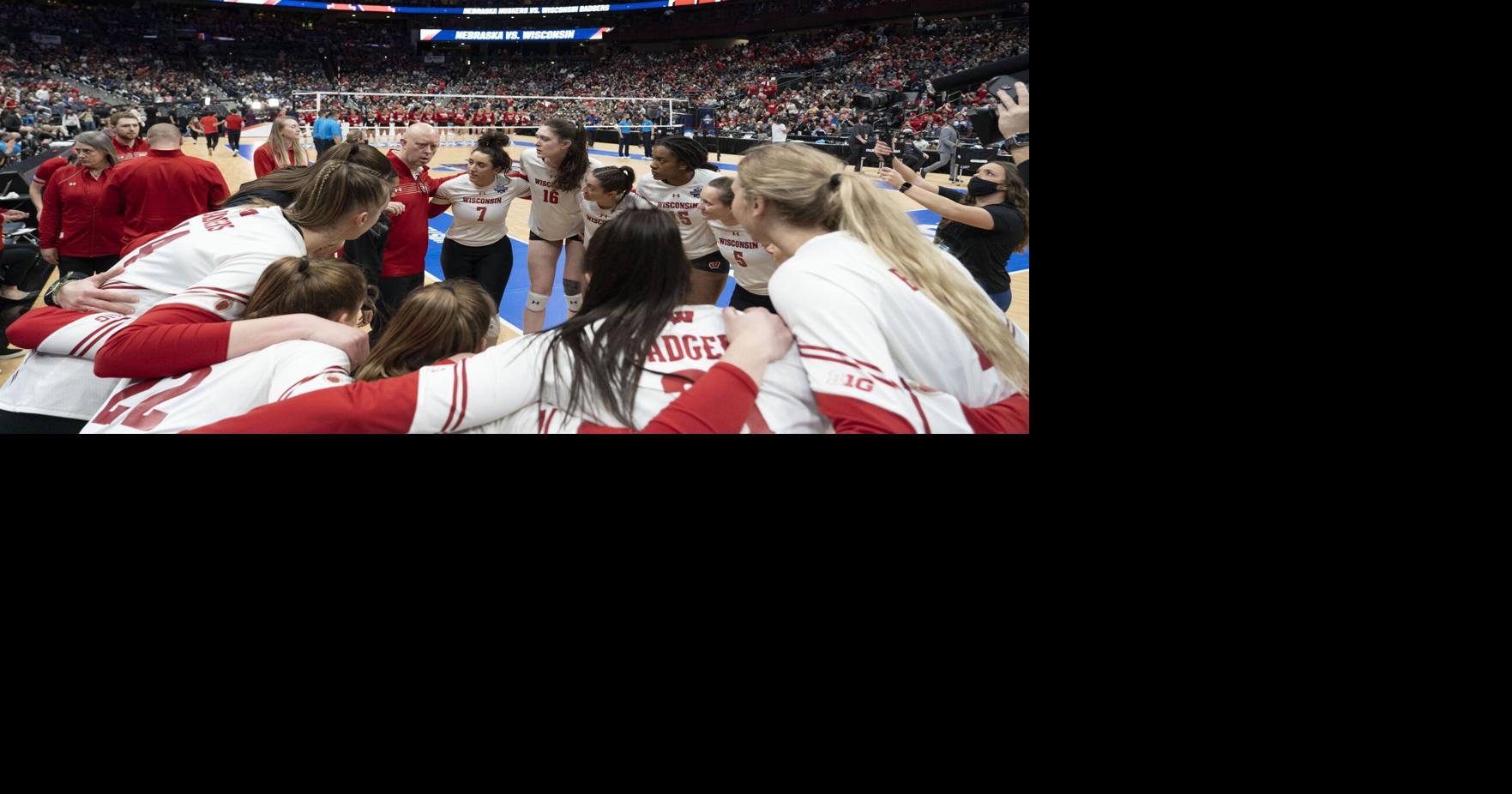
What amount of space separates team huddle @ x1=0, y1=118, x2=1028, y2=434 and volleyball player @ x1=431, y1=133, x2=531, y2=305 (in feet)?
6.69

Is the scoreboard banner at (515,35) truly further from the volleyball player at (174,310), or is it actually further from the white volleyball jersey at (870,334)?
the white volleyball jersey at (870,334)

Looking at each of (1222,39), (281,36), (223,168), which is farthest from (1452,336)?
(281,36)

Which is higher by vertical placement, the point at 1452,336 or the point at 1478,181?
the point at 1478,181

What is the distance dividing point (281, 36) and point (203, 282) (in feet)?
97.6

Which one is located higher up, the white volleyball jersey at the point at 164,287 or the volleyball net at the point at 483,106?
the volleyball net at the point at 483,106

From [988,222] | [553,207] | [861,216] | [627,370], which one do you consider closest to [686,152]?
[553,207]

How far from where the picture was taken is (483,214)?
12.1ft

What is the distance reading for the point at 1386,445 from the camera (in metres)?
1.51

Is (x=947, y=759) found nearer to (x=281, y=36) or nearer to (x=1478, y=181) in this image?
(x=1478, y=181)

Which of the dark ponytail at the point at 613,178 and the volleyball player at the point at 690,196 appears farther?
the volleyball player at the point at 690,196

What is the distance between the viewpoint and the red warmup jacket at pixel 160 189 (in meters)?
3.31

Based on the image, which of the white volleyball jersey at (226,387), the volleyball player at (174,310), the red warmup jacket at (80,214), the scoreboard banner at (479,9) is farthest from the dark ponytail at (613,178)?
the scoreboard banner at (479,9)

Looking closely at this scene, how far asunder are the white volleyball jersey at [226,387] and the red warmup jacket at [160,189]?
2.31 m

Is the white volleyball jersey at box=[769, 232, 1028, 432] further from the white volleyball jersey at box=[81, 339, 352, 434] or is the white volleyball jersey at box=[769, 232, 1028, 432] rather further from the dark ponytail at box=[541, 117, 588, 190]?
the dark ponytail at box=[541, 117, 588, 190]
